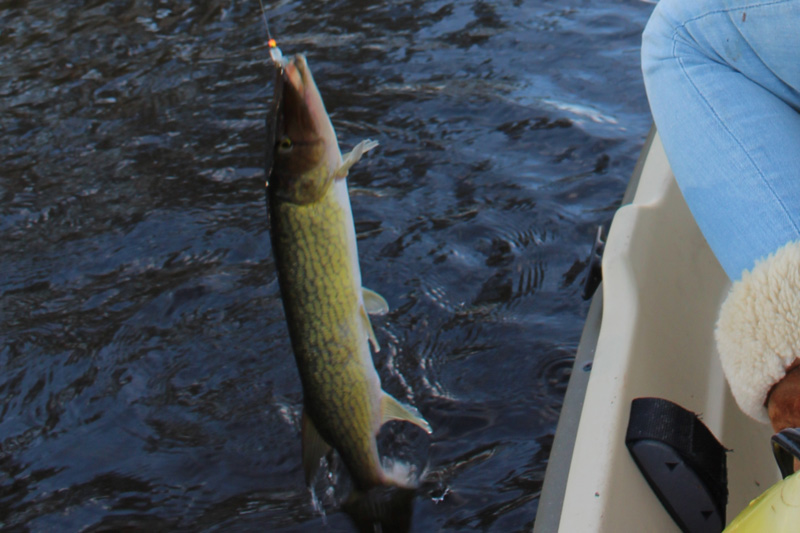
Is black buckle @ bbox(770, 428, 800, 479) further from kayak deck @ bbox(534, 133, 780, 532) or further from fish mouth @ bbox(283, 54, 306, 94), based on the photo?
fish mouth @ bbox(283, 54, 306, 94)

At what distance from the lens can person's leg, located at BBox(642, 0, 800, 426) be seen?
152cm

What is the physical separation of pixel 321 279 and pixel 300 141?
1.20 ft

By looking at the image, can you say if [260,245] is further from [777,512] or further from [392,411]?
[777,512]

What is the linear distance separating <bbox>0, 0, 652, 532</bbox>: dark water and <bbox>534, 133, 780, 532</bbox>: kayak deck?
25.8 inches

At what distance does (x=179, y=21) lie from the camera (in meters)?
6.47

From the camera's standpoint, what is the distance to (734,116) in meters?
1.75

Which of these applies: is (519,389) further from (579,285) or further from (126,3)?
(126,3)

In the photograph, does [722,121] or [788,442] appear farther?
[722,121]

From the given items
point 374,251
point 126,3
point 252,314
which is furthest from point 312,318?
point 126,3

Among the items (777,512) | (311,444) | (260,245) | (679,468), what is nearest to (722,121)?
(679,468)

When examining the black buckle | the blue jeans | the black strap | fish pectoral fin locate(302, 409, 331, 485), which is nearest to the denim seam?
the blue jeans

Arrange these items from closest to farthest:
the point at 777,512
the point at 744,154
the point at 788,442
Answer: the point at 777,512 < the point at 788,442 < the point at 744,154

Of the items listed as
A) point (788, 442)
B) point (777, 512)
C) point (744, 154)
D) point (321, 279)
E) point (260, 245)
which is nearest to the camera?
point (777, 512)

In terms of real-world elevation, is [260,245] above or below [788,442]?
below
